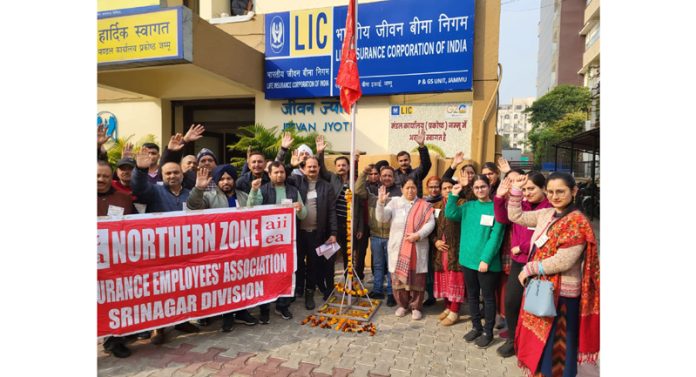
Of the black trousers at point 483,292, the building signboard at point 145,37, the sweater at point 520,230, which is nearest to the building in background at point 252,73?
the building signboard at point 145,37

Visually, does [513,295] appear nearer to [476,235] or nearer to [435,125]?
[476,235]

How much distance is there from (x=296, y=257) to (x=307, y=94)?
5558 millimetres

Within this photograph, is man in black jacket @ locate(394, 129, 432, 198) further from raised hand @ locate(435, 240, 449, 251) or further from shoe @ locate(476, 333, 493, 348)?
shoe @ locate(476, 333, 493, 348)

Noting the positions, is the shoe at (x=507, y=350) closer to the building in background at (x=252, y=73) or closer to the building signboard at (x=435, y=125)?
the building in background at (x=252, y=73)

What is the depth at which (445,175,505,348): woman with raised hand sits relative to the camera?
143 inches

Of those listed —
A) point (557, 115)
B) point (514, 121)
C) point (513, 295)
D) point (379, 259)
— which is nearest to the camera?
point (513, 295)

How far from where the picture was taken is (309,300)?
4.68 metres

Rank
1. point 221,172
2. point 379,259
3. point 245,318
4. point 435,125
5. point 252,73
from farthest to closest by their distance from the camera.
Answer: point 252,73 → point 435,125 → point 379,259 → point 221,172 → point 245,318

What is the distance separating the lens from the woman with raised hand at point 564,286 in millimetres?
2623

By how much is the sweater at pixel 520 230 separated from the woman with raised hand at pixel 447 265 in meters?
0.59

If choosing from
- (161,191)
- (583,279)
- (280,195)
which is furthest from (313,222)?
(583,279)

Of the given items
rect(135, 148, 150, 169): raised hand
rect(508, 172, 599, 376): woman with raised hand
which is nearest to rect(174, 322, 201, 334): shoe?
rect(135, 148, 150, 169): raised hand

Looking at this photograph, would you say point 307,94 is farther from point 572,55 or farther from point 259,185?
point 572,55

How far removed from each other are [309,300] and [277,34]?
6.92 metres
